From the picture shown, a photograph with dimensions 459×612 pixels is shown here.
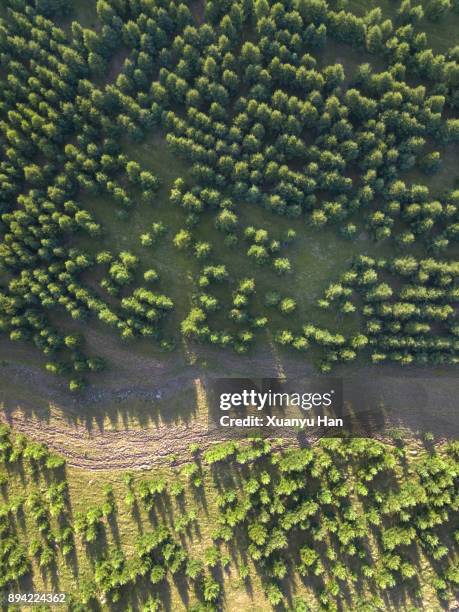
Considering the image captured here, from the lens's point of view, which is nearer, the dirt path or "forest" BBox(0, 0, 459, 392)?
"forest" BBox(0, 0, 459, 392)

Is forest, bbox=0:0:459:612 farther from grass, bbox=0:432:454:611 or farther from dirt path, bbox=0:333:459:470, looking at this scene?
dirt path, bbox=0:333:459:470

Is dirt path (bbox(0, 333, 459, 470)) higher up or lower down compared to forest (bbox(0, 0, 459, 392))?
lower down

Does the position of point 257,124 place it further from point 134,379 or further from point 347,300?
point 134,379

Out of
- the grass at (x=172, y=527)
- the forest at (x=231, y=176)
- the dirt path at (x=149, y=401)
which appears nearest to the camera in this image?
the forest at (x=231, y=176)

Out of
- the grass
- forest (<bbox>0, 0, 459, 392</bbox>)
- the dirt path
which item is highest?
forest (<bbox>0, 0, 459, 392</bbox>)

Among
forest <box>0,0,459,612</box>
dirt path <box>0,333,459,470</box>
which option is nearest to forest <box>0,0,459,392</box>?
forest <box>0,0,459,612</box>

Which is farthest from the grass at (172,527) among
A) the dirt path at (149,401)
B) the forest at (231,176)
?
the forest at (231,176)

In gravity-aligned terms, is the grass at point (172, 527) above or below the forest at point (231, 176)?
below

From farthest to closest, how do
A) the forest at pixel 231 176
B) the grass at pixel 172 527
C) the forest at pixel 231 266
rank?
the grass at pixel 172 527
the forest at pixel 231 266
the forest at pixel 231 176

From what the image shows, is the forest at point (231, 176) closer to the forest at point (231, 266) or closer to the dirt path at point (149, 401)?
the forest at point (231, 266)

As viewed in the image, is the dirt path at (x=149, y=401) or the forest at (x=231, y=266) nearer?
the forest at (x=231, y=266)

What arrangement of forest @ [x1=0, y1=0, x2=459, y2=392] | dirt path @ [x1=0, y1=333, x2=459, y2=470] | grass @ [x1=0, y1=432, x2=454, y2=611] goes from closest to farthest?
1. forest @ [x1=0, y1=0, x2=459, y2=392]
2. grass @ [x1=0, y1=432, x2=454, y2=611]
3. dirt path @ [x1=0, y1=333, x2=459, y2=470]
